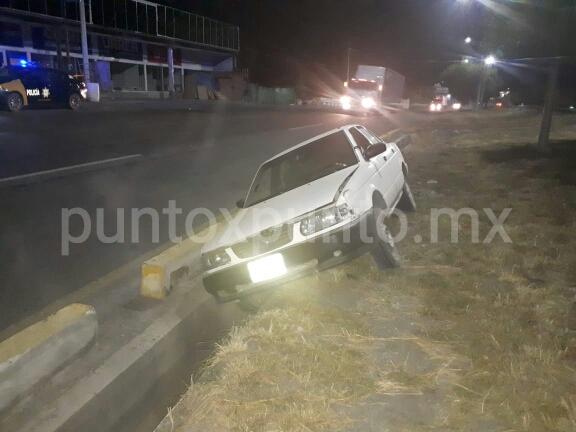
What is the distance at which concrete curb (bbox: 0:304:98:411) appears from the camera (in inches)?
116

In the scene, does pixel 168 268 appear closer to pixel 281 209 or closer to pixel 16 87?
pixel 281 209

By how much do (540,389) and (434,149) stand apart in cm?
1242

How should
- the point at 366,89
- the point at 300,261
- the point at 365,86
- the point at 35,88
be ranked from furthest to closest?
the point at 365,86
the point at 366,89
the point at 35,88
the point at 300,261

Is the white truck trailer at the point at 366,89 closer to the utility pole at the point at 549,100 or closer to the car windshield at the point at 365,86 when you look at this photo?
the car windshield at the point at 365,86

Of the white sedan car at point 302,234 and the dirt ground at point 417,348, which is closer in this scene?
the dirt ground at point 417,348

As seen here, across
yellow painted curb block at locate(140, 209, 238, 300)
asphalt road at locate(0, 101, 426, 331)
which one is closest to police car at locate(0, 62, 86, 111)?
asphalt road at locate(0, 101, 426, 331)

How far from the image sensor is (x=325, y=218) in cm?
437

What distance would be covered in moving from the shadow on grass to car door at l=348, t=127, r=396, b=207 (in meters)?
4.28

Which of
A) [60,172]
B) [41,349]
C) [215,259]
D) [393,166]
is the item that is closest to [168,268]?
[215,259]

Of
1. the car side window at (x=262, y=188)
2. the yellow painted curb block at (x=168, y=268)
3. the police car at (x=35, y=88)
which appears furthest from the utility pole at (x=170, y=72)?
the yellow painted curb block at (x=168, y=268)

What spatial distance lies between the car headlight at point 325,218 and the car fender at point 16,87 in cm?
1747

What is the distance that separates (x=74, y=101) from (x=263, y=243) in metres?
19.3

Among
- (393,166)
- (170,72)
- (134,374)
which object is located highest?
(170,72)

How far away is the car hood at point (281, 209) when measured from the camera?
4441 mm
